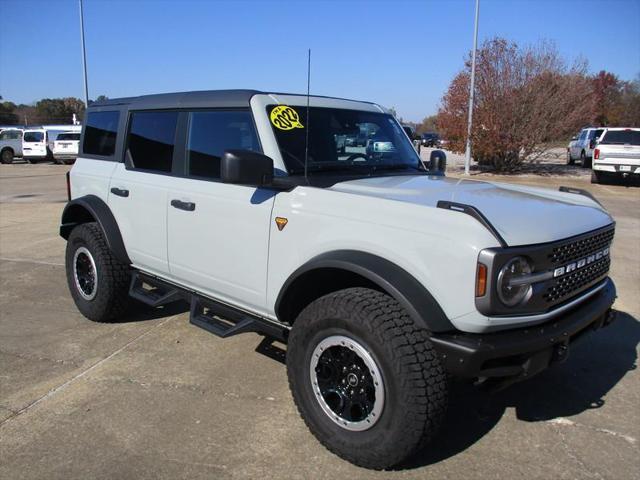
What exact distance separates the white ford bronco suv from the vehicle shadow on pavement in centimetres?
43

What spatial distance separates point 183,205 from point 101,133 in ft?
5.56

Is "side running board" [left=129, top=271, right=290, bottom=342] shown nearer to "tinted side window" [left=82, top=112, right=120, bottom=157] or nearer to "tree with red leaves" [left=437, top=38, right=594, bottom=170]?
"tinted side window" [left=82, top=112, right=120, bottom=157]

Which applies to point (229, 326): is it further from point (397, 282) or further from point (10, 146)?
point (10, 146)

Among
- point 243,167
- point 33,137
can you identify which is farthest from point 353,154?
point 33,137

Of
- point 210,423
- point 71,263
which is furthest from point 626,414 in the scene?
point 71,263

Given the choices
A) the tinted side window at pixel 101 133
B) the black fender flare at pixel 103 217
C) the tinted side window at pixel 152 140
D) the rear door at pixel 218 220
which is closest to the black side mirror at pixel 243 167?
the rear door at pixel 218 220

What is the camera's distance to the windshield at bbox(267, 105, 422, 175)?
344cm

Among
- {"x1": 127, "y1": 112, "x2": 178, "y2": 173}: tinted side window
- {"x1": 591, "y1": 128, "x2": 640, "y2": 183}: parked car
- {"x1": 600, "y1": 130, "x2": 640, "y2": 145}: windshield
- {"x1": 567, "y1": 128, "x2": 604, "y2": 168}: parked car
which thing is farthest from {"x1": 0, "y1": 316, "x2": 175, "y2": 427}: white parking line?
{"x1": 567, "y1": 128, "x2": 604, "y2": 168}: parked car

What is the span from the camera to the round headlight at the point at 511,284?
237cm

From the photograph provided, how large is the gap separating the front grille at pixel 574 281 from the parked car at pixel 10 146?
32020 millimetres

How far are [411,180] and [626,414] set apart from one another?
199cm

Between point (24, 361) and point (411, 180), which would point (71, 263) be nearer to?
point (24, 361)

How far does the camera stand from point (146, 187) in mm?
4105

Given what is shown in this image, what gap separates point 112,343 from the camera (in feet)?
14.4
